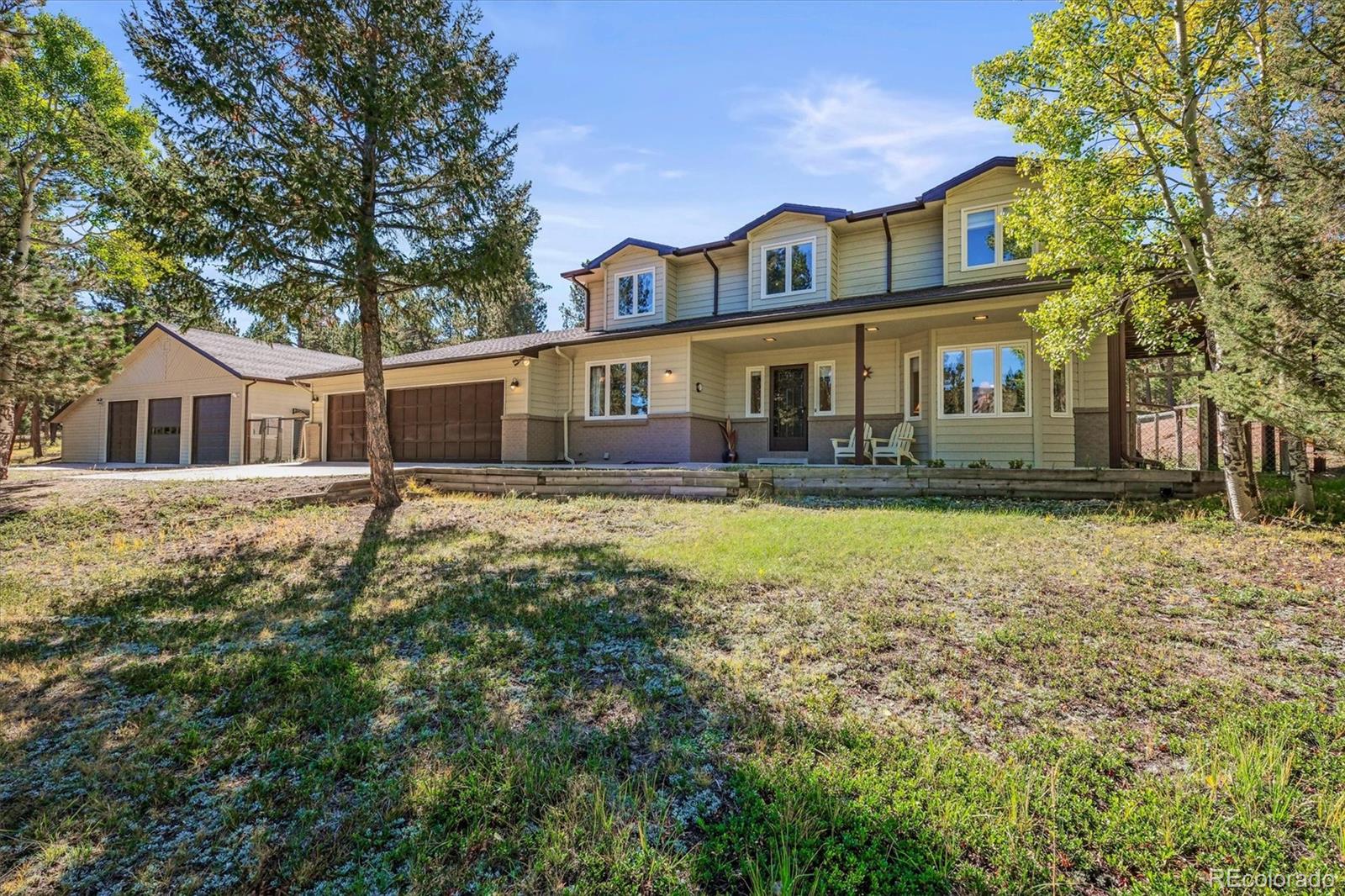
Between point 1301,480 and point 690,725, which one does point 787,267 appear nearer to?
point 1301,480

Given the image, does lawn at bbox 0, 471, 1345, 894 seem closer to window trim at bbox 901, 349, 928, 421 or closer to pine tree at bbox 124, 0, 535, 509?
pine tree at bbox 124, 0, 535, 509

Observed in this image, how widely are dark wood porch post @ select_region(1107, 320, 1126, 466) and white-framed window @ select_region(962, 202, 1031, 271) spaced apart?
2.27 meters

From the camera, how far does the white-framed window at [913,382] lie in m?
11.5

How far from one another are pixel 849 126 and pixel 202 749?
35.2ft

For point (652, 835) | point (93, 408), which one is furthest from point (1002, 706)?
point (93, 408)

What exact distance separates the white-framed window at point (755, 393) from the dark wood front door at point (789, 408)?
25 centimetres

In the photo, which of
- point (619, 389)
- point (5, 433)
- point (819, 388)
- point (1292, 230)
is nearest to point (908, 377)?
point (819, 388)

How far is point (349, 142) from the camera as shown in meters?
8.01

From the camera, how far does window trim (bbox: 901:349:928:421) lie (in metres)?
11.3

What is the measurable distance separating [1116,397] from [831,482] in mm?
5159

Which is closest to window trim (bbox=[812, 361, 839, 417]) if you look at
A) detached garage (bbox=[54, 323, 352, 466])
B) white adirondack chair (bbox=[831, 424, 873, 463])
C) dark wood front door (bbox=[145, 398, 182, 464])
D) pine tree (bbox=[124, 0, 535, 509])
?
white adirondack chair (bbox=[831, 424, 873, 463])

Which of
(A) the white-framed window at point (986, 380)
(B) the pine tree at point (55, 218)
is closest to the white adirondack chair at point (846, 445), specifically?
(A) the white-framed window at point (986, 380)

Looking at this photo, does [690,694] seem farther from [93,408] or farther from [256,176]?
[93,408]

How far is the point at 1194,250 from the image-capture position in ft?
23.3
